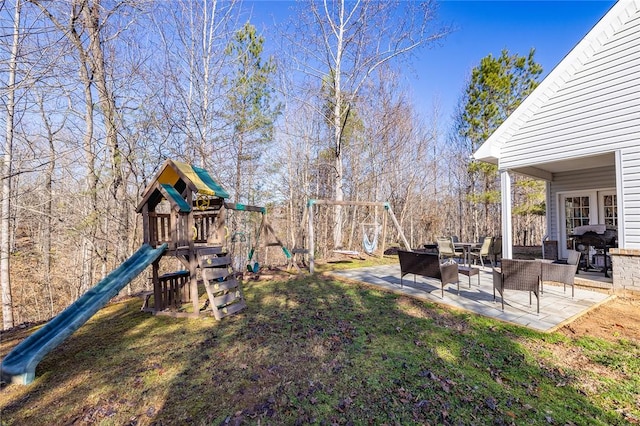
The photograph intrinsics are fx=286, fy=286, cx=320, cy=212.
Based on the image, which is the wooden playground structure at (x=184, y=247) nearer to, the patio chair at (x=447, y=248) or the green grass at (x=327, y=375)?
the green grass at (x=327, y=375)

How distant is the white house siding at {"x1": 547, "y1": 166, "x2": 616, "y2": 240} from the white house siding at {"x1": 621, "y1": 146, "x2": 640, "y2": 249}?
284cm

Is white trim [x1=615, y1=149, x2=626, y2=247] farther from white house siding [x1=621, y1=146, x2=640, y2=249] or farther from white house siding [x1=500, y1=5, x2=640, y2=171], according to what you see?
white house siding [x1=500, y1=5, x2=640, y2=171]

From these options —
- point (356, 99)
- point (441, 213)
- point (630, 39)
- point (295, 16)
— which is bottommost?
point (441, 213)

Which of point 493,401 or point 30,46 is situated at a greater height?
point 30,46

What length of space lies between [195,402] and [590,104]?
27.2 feet

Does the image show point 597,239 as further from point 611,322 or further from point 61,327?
point 61,327

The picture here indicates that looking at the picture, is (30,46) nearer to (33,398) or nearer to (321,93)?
(33,398)

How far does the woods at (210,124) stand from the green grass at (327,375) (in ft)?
11.5

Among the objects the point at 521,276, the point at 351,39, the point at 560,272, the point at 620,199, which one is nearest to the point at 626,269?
the point at 620,199

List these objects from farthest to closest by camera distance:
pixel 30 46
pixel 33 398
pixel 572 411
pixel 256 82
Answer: pixel 256 82
pixel 30 46
pixel 33 398
pixel 572 411

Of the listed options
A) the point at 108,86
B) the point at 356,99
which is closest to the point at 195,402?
the point at 108,86

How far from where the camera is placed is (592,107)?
579 centimetres

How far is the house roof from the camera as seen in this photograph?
562cm

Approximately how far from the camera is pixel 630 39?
551 centimetres
